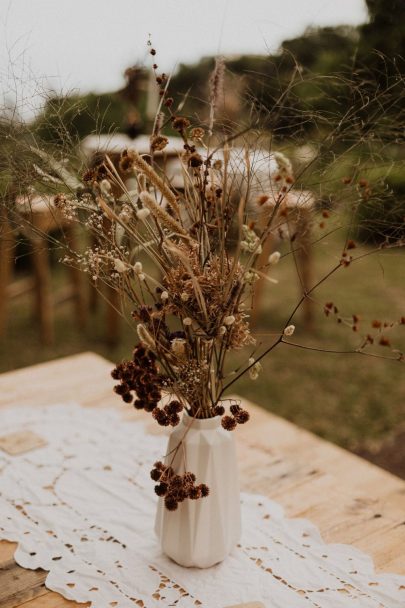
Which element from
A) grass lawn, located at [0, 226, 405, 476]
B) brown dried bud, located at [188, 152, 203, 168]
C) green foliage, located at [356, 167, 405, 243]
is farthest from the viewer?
grass lawn, located at [0, 226, 405, 476]

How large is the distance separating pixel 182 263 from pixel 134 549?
0.56 m

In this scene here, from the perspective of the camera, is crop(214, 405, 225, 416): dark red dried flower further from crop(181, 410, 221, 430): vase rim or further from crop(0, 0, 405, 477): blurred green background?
crop(0, 0, 405, 477): blurred green background

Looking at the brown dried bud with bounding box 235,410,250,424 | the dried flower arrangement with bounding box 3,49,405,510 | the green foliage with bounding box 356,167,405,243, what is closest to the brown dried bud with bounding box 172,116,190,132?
the dried flower arrangement with bounding box 3,49,405,510

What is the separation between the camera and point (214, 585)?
3.52 feet

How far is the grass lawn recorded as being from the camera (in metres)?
2.96

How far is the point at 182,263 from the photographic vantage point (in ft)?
3.03

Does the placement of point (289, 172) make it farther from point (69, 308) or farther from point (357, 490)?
point (69, 308)

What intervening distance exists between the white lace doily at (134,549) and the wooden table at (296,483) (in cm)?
3

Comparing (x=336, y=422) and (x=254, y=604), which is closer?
(x=254, y=604)

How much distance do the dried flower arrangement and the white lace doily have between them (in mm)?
193

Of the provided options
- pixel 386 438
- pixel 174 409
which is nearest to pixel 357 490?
pixel 174 409

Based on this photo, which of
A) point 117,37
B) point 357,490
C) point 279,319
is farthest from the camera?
point 279,319

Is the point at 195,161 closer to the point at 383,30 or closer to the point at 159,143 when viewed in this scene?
the point at 159,143

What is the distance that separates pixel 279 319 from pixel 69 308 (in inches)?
53.7
